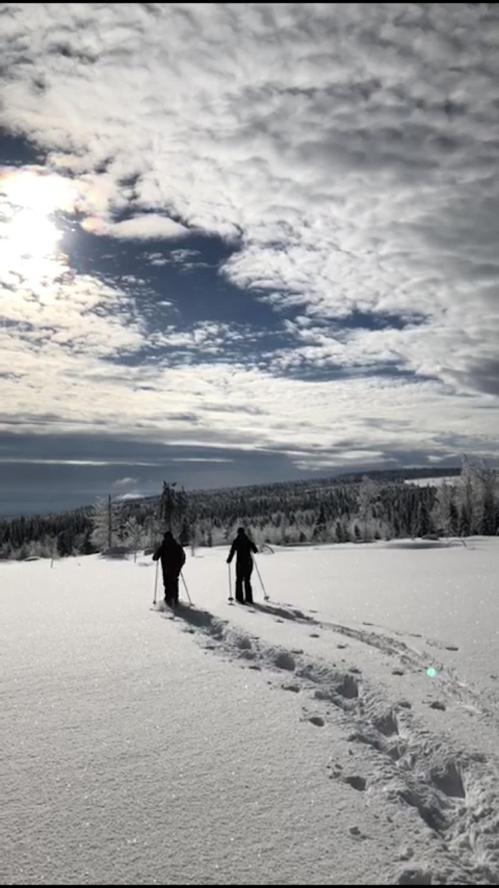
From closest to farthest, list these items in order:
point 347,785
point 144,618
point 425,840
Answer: point 425,840 → point 347,785 → point 144,618

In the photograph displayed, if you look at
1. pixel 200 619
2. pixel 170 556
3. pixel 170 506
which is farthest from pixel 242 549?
pixel 170 506

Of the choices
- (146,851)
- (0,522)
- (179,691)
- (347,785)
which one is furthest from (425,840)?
(0,522)

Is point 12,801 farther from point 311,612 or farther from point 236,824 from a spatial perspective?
point 311,612

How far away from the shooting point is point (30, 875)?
143 inches

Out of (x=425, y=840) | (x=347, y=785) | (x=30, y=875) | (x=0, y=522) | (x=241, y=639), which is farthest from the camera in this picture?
(x=0, y=522)

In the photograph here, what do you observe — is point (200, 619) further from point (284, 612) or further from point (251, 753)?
point (251, 753)

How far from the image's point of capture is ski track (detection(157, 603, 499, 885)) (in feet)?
12.3

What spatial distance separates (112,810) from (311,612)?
893cm

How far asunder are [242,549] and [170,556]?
1944 mm

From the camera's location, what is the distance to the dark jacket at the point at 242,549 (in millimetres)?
→ 14945

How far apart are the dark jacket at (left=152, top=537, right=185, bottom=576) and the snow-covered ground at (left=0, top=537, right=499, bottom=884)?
3047 millimetres

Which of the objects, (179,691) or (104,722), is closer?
(104,722)

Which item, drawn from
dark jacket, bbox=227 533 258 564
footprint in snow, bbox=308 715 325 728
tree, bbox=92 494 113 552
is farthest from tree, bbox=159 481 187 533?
footprint in snow, bbox=308 715 325 728

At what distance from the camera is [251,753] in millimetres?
5195
